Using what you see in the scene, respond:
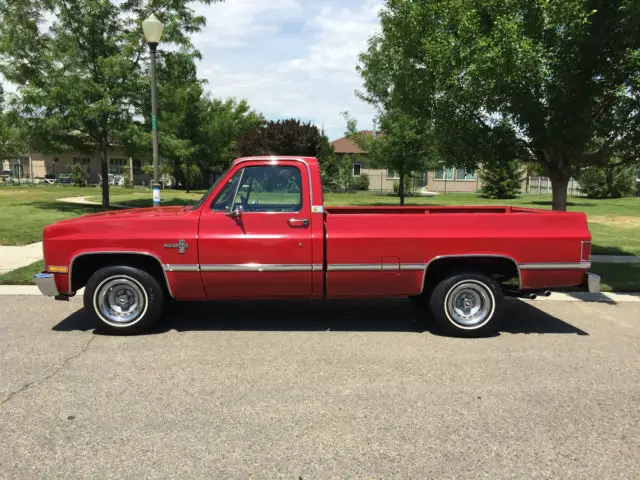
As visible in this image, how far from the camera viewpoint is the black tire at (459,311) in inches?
217

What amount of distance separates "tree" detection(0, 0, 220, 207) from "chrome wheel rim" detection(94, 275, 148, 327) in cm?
1384

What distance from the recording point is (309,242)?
5336 millimetres

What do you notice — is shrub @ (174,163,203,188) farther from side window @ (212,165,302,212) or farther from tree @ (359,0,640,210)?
side window @ (212,165,302,212)

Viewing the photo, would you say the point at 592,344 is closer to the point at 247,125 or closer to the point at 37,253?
the point at 37,253

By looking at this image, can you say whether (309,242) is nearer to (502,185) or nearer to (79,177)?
(502,185)

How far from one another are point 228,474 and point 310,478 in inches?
18.8

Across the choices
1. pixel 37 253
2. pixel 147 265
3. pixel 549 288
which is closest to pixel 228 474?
pixel 147 265

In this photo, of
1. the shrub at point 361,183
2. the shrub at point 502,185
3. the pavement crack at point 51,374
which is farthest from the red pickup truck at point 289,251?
the shrub at point 361,183

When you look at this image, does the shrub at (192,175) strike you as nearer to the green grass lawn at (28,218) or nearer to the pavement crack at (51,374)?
the green grass lawn at (28,218)

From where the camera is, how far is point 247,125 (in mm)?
43812

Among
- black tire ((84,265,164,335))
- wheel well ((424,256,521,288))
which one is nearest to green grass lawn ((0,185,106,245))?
black tire ((84,265,164,335))

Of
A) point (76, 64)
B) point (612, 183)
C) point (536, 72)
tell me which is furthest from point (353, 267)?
point (612, 183)

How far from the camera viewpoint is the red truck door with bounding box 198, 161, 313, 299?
5.32m

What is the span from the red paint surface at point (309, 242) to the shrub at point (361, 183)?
3901 cm
